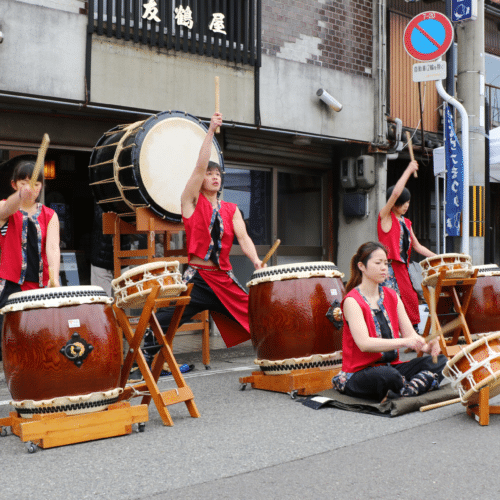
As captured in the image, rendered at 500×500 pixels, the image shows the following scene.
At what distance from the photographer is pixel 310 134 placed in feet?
28.5

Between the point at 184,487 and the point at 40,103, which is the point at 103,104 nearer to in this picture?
the point at 40,103

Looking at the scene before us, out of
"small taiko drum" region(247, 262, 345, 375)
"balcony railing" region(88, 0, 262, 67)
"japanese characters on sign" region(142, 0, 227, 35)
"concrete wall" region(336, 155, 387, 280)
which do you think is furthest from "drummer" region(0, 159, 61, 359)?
"concrete wall" region(336, 155, 387, 280)

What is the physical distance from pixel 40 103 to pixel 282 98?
2922mm

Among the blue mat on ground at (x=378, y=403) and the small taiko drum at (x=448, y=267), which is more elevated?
the small taiko drum at (x=448, y=267)

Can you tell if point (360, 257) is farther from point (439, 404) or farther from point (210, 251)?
point (210, 251)

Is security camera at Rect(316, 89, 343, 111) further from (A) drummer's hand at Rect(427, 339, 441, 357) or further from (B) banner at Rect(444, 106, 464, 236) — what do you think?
(A) drummer's hand at Rect(427, 339, 441, 357)

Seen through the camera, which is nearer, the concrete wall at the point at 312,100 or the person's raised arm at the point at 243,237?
the person's raised arm at the point at 243,237

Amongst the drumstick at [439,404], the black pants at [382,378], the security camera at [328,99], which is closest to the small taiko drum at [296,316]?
the black pants at [382,378]

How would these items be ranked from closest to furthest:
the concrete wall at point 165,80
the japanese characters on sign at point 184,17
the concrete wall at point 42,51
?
the concrete wall at point 42,51
the concrete wall at point 165,80
the japanese characters on sign at point 184,17

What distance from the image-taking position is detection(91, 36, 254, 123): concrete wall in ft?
23.0

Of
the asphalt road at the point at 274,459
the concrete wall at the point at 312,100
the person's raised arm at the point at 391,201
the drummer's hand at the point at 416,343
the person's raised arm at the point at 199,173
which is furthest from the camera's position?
the concrete wall at the point at 312,100

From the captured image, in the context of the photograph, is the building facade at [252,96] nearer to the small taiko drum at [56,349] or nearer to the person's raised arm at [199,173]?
the person's raised arm at [199,173]

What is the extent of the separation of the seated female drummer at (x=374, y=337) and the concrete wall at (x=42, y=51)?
344cm

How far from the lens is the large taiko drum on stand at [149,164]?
6.00 m
